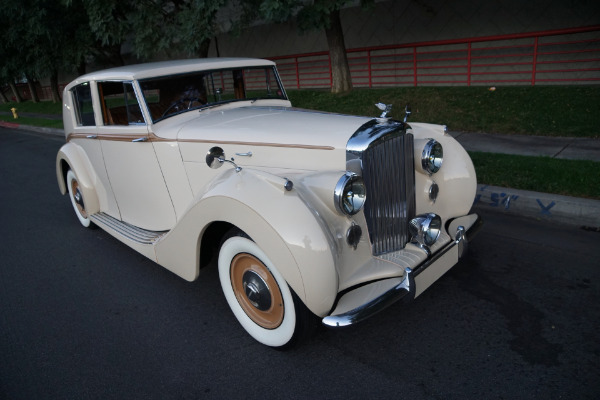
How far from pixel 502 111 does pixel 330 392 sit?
272 inches

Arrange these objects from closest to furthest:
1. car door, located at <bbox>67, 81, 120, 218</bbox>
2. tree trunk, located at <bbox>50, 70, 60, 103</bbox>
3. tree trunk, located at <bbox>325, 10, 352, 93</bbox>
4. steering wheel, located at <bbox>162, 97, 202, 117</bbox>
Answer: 1. steering wheel, located at <bbox>162, 97, 202, 117</bbox>
2. car door, located at <bbox>67, 81, 120, 218</bbox>
3. tree trunk, located at <bbox>325, 10, 352, 93</bbox>
4. tree trunk, located at <bbox>50, 70, 60, 103</bbox>

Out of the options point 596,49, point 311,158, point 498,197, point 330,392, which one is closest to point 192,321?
point 330,392

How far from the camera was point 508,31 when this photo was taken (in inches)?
403

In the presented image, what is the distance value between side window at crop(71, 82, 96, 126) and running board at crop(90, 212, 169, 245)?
0.91 m

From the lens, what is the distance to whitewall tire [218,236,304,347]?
2602 millimetres

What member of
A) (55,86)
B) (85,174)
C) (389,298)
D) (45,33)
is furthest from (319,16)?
(55,86)

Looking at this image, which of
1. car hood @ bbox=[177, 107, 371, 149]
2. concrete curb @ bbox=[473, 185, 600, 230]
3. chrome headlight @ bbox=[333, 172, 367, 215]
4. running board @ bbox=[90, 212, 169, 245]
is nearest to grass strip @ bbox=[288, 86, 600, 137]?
concrete curb @ bbox=[473, 185, 600, 230]

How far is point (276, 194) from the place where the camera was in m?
2.49

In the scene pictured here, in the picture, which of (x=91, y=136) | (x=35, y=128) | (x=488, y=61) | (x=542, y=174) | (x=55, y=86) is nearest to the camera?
(x=91, y=136)

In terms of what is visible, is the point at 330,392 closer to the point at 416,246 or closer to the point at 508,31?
the point at 416,246

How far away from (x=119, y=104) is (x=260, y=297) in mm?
2316

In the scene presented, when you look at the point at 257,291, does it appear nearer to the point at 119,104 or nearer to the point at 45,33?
the point at 119,104

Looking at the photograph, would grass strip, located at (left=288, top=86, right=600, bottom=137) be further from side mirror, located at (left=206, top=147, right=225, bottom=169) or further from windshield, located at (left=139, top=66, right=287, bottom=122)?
side mirror, located at (left=206, top=147, right=225, bottom=169)

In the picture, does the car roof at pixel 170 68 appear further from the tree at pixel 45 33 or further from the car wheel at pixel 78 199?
the tree at pixel 45 33
